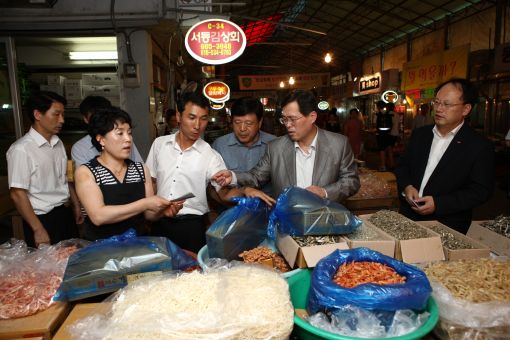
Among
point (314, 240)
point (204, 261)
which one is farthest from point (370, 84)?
point (204, 261)

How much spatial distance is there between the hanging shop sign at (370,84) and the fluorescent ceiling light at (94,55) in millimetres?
12353

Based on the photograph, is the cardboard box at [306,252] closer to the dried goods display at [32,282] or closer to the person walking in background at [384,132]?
the dried goods display at [32,282]

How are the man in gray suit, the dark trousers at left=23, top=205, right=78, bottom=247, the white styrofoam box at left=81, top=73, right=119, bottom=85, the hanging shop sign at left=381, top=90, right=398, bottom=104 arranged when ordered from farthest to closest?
1. the hanging shop sign at left=381, top=90, right=398, bottom=104
2. the white styrofoam box at left=81, top=73, right=119, bottom=85
3. the dark trousers at left=23, top=205, right=78, bottom=247
4. the man in gray suit

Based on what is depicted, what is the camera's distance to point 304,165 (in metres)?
2.74

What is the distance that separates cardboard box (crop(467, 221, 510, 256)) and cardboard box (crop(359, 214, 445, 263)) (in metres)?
0.53

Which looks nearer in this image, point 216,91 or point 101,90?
point 101,90

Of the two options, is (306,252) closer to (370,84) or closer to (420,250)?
(420,250)

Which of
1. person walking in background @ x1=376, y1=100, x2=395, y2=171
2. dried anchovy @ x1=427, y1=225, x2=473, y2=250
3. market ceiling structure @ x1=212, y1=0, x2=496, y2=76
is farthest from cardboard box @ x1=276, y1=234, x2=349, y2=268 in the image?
person walking in background @ x1=376, y1=100, x2=395, y2=171

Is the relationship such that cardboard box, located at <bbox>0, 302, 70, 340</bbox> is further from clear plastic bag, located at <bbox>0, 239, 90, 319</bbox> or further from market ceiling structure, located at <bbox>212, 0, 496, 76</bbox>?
market ceiling structure, located at <bbox>212, 0, 496, 76</bbox>

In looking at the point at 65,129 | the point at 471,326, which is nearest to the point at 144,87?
the point at 65,129

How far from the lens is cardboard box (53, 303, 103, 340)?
135 cm

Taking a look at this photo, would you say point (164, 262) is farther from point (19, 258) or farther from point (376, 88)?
point (376, 88)

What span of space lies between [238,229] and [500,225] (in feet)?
5.87

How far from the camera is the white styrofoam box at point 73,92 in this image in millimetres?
6508
